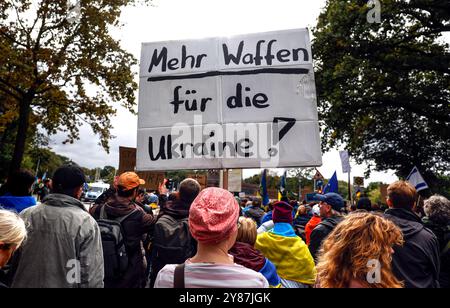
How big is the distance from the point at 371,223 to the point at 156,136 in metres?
2.19

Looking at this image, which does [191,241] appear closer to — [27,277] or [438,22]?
[27,277]

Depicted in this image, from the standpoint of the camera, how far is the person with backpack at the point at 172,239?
312cm

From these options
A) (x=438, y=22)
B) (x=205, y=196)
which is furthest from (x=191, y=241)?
(x=438, y=22)

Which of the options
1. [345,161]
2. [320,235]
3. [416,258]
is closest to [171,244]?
[320,235]

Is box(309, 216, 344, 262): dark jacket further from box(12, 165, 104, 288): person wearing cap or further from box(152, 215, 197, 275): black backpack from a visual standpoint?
box(12, 165, 104, 288): person wearing cap

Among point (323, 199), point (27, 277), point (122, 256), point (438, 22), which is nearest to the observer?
point (27, 277)

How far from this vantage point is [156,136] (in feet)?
11.0

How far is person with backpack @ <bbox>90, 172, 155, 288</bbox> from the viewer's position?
2951 mm

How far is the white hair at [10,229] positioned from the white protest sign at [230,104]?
140cm

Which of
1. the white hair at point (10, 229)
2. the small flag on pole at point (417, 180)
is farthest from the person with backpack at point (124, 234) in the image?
the small flag on pole at point (417, 180)

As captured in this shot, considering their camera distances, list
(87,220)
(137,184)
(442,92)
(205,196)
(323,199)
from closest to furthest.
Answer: (205,196)
(87,220)
(137,184)
(323,199)
(442,92)

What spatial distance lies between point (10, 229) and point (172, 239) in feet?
4.87

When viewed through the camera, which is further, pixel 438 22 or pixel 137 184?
pixel 438 22

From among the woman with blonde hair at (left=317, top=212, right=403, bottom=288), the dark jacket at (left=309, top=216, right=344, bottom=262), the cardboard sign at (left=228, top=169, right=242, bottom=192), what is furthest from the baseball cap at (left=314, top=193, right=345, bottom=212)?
the cardboard sign at (left=228, top=169, right=242, bottom=192)
